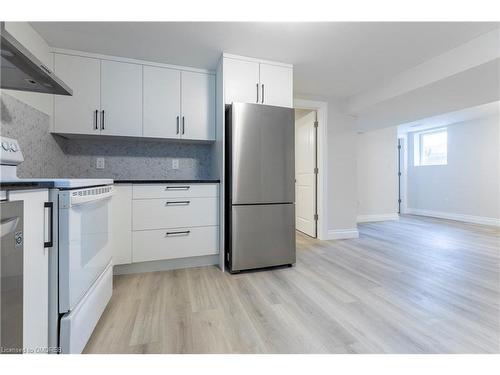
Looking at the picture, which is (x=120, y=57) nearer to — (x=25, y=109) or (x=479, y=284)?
(x=25, y=109)

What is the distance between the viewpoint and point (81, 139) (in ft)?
Answer: 8.00

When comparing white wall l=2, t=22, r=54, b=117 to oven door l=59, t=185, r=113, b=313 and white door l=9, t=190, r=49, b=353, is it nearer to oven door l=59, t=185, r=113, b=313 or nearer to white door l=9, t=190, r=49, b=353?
oven door l=59, t=185, r=113, b=313

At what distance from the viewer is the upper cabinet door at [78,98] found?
2158 mm

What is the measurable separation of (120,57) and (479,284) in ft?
12.5

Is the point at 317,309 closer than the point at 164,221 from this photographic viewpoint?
Yes

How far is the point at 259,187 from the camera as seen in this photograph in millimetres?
2240

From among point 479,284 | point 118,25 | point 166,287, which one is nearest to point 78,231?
point 166,287

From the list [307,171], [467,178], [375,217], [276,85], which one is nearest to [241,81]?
[276,85]

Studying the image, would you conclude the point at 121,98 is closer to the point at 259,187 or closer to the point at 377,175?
the point at 259,187

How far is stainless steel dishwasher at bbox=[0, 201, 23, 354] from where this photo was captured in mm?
717

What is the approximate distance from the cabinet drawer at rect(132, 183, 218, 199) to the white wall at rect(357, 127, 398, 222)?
4.11 metres

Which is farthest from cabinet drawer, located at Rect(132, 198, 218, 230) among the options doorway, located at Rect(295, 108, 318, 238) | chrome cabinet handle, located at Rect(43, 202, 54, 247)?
doorway, located at Rect(295, 108, 318, 238)

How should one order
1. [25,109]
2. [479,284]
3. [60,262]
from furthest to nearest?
[479,284], [25,109], [60,262]

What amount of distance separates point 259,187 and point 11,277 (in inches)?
68.6
